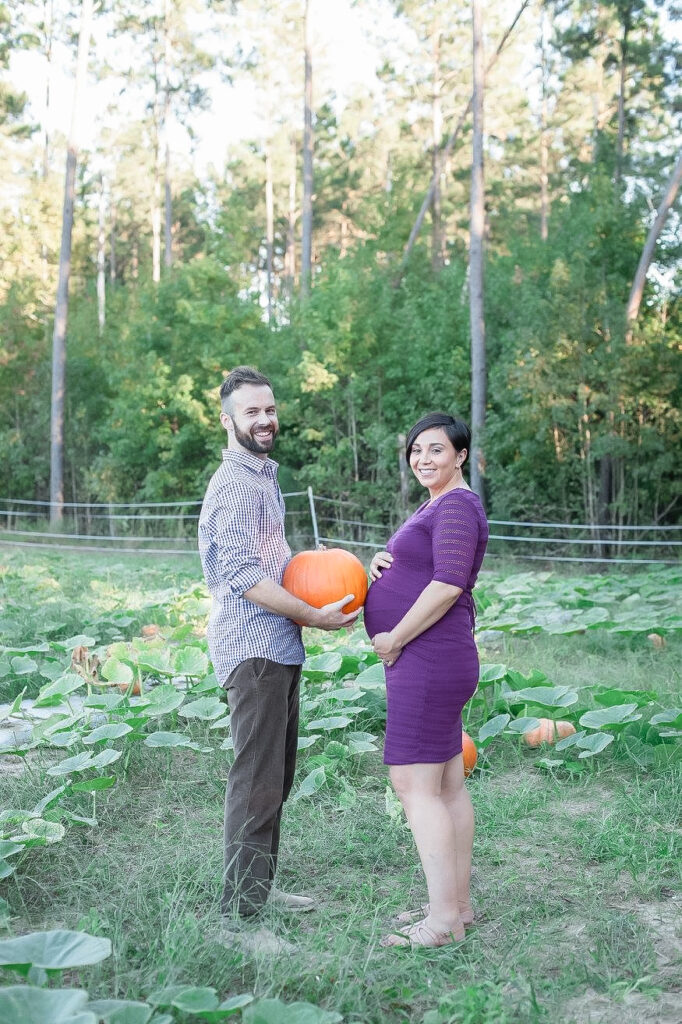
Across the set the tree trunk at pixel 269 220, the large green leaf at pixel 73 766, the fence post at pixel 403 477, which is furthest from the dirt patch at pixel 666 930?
the tree trunk at pixel 269 220

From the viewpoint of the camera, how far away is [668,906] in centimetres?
312

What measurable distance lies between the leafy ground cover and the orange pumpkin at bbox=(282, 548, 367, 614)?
92 centimetres

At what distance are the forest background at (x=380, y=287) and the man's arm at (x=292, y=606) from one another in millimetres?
11407

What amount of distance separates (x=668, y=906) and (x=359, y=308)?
1588cm

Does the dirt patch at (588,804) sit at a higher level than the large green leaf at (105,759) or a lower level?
lower

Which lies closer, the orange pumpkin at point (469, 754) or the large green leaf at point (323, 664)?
the orange pumpkin at point (469, 754)

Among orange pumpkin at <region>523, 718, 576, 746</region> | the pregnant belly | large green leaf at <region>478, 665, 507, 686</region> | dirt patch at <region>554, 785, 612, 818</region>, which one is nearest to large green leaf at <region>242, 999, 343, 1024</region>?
the pregnant belly

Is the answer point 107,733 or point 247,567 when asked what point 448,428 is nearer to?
point 247,567

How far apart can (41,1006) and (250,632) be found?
1.19 meters

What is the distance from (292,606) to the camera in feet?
9.52

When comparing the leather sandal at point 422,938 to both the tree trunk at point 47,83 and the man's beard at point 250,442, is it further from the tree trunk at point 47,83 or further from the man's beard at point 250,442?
the tree trunk at point 47,83

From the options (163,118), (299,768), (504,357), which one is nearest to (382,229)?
(504,357)

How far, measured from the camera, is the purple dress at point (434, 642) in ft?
9.41

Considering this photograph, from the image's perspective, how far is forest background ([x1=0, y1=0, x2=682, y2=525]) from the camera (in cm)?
1446
